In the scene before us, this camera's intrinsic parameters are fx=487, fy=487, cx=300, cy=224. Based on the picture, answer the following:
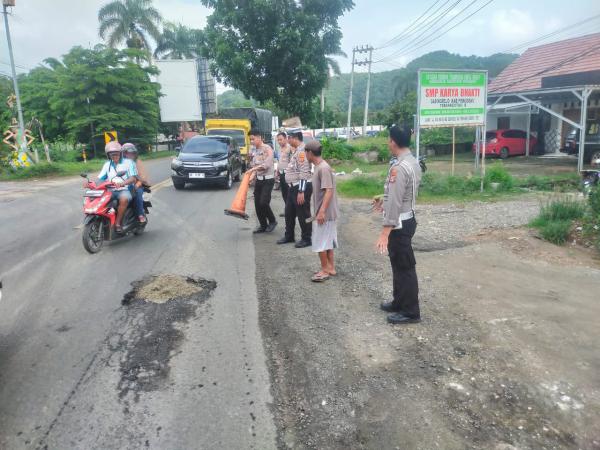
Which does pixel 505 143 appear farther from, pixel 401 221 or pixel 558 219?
pixel 401 221

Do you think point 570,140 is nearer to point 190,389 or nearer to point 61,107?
point 190,389

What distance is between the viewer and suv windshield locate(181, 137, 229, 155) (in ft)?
49.9

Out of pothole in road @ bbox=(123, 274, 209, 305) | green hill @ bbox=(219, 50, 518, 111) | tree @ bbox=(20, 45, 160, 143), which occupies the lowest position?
pothole in road @ bbox=(123, 274, 209, 305)

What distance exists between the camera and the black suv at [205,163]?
14383 mm

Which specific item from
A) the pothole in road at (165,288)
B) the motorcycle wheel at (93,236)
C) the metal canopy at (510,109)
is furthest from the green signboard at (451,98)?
the metal canopy at (510,109)

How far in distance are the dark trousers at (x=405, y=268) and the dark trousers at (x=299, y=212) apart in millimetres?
2819

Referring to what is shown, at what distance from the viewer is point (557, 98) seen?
21422 mm

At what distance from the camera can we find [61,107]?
2942 cm

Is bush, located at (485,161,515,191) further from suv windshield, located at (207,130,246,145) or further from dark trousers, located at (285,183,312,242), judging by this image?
suv windshield, located at (207,130,246,145)

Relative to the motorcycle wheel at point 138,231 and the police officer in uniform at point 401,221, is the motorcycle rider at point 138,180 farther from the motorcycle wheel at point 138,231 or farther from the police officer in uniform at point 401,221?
the police officer in uniform at point 401,221

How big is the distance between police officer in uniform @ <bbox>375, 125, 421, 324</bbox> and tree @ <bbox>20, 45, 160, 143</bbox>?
27946mm

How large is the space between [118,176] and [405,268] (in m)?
5.21

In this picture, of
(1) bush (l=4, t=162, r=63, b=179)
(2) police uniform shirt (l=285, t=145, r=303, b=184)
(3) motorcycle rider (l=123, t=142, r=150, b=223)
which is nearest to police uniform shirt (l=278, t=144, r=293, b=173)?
(2) police uniform shirt (l=285, t=145, r=303, b=184)

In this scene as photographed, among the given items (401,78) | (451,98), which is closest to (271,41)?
(451,98)
